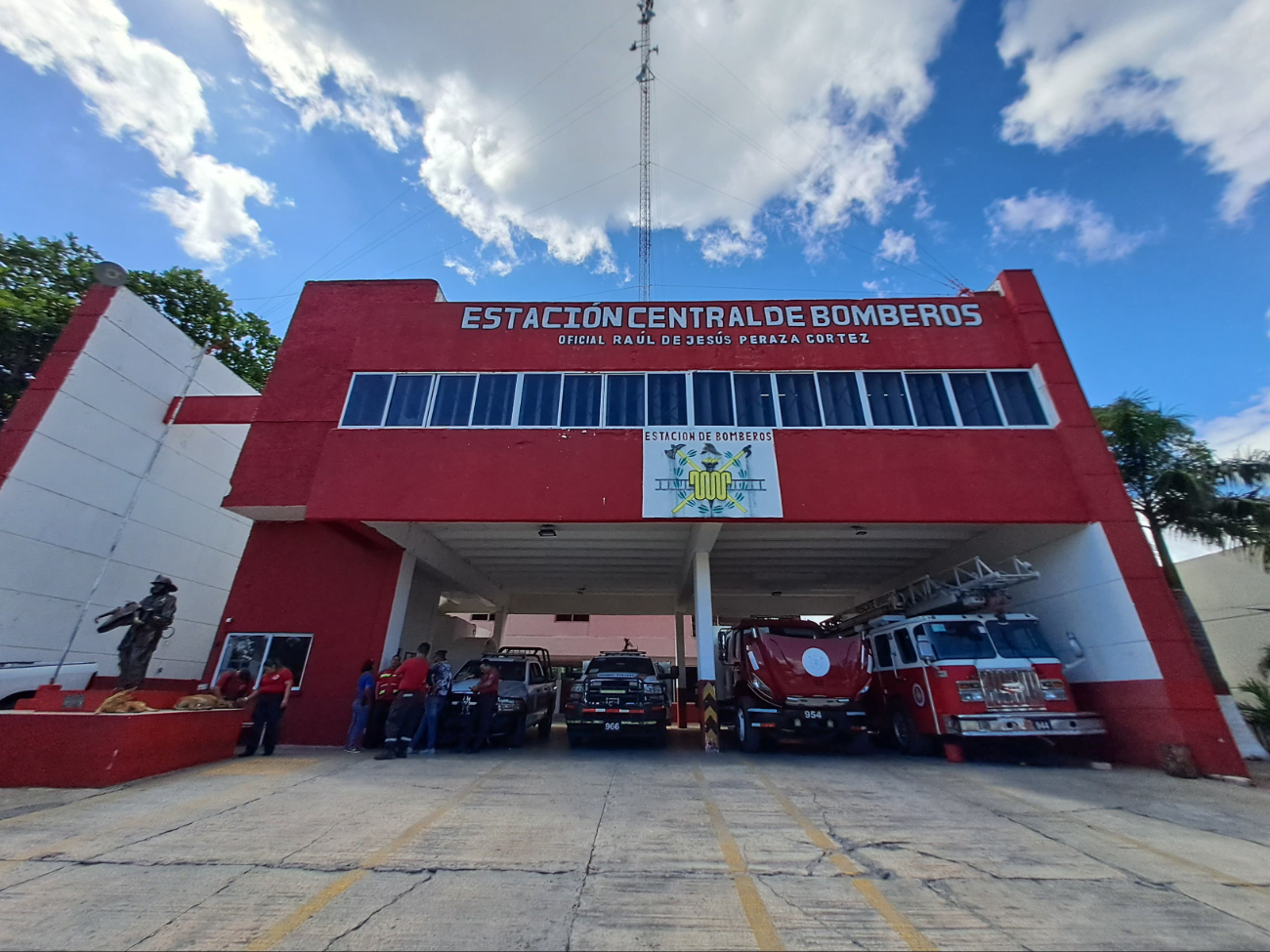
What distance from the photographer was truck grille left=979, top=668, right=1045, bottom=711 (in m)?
10.2

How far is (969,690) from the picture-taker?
10.3 meters

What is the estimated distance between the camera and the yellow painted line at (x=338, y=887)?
3258 mm

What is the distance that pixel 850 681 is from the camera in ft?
38.5

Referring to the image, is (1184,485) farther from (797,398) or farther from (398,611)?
(398,611)

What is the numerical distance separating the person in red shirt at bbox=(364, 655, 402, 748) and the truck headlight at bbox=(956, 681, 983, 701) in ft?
35.6

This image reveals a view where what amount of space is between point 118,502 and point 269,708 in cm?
723

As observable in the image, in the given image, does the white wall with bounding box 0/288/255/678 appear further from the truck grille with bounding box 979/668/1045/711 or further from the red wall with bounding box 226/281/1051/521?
the truck grille with bounding box 979/668/1045/711

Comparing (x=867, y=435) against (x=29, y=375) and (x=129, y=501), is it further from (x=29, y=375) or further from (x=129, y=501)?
(x=29, y=375)

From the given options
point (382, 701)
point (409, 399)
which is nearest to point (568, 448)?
point (409, 399)

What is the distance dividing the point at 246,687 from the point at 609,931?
10.5 meters

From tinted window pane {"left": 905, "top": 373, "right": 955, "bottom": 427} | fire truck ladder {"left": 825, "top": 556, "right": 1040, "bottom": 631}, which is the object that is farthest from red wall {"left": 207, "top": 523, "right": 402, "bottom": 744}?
tinted window pane {"left": 905, "top": 373, "right": 955, "bottom": 427}

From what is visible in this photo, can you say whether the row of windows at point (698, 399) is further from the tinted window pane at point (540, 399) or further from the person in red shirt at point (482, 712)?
Answer: the person in red shirt at point (482, 712)

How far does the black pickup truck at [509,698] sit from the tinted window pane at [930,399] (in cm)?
1081

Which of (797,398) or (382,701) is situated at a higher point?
(797,398)
